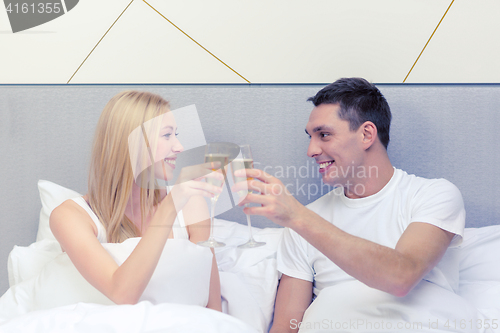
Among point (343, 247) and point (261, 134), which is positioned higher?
point (261, 134)

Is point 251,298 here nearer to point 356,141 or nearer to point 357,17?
point 356,141

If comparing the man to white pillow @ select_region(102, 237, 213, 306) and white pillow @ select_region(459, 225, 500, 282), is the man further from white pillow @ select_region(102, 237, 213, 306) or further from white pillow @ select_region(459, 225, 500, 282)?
white pillow @ select_region(102, 237, 213, 306)

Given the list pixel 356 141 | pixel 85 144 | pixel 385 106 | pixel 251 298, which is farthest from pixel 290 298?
pixel 85 144

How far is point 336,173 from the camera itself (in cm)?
128

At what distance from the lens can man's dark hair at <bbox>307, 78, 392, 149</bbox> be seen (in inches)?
51.4

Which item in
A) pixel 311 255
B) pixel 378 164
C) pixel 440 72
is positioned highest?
pixel 440 72

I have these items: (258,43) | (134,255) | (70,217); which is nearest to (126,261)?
(134,255)

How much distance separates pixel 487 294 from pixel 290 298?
59 cm

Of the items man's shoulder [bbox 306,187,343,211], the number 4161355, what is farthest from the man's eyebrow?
the number 4161355

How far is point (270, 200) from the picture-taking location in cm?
89

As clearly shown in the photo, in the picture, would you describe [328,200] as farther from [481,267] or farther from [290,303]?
[481,267]

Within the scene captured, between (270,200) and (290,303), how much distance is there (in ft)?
1.62

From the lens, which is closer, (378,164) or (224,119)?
(378,164)

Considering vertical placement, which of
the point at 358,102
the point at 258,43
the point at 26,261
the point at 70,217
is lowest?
the point at 26,261
